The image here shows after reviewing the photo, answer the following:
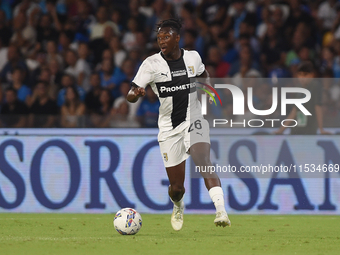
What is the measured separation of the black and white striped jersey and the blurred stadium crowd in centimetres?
267

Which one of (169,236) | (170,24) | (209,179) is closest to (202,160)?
(209,179)

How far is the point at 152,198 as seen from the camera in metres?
9.58

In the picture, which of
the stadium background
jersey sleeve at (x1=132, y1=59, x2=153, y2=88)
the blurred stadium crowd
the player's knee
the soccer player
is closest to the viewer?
the player's knee

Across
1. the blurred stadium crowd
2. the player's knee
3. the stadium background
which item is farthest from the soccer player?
the blurred stadium crowd

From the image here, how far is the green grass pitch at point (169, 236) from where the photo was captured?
574cm

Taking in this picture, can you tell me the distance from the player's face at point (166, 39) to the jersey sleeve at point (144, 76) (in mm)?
248

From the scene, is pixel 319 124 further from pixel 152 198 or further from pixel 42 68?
pixel 42 68

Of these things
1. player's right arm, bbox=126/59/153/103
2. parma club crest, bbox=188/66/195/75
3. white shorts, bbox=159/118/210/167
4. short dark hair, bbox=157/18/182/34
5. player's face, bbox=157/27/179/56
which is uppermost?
short dark hair, bbox=157/18/182/34

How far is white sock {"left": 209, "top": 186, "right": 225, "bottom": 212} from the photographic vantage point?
252 inches

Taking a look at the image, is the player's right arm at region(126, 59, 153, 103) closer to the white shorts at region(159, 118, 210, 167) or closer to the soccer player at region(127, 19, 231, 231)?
the soccer player at region(127, 19, 231, 231)

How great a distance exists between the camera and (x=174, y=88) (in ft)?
22.9

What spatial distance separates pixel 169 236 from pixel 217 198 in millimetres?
762

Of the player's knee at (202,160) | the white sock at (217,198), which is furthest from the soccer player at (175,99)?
the white sock at (217,198)

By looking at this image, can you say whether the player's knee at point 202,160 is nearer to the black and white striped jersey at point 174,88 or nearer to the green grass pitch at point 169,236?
the black and white striped jersey at point 174,88
